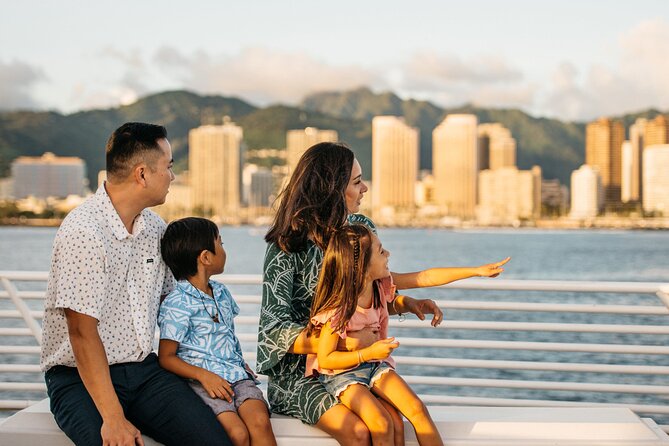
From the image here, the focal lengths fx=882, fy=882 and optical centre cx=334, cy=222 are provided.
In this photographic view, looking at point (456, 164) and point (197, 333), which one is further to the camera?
point (456, 164)

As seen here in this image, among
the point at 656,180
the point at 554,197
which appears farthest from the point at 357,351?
the point at 554,197

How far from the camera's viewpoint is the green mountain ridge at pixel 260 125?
99688 mm

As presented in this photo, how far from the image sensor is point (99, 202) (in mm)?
2416

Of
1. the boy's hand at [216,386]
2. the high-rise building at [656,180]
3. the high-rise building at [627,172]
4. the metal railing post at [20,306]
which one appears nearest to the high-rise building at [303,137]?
the high-rise building at [627,172]

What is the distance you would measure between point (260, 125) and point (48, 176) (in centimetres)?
3657

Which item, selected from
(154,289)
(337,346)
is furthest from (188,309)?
(337,346)

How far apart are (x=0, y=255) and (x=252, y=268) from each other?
20.1 metres

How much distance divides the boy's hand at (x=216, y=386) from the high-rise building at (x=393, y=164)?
395ft

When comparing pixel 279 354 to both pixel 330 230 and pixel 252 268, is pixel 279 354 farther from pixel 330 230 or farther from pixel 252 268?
pixel 252 268

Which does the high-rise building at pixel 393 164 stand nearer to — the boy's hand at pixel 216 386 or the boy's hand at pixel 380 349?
the boy's hand at pixel 216 386

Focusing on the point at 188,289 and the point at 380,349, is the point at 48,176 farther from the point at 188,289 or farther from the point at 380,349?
the point at 380,349

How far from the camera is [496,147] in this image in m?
132

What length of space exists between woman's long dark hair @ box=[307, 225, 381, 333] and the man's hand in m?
0.56

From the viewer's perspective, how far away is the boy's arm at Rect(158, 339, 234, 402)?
2.38 m
